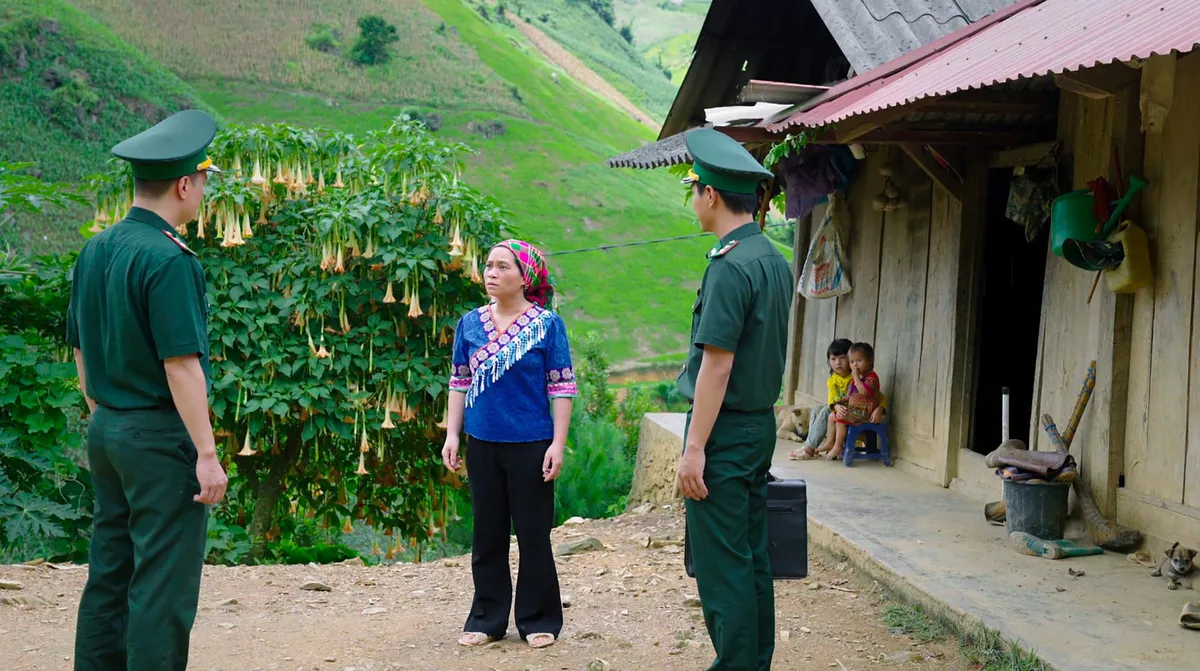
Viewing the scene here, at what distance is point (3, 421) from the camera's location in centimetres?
629

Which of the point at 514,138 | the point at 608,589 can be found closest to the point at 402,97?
the point at 514,138

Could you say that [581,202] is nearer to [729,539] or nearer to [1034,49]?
[1034,49]

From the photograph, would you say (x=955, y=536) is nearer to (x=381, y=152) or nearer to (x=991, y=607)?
(x=991, y=607)

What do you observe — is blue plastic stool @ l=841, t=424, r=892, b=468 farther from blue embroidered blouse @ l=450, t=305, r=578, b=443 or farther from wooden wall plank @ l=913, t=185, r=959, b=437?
blue embroidered blouse @ l=450, t=305, r=578, b=443

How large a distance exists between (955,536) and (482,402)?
9.51ft

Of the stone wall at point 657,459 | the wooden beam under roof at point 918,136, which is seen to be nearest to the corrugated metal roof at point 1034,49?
the wooden beam under roof at point 918,136

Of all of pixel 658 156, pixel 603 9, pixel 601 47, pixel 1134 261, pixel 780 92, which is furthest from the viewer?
pixel 603 9

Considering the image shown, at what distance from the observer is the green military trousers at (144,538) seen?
335 centimetres

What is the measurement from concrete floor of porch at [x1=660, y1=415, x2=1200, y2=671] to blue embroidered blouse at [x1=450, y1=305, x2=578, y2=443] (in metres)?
1.92

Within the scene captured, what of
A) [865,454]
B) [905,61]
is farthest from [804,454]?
[905,61]

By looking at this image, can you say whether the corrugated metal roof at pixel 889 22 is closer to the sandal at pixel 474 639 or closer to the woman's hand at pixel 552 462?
the woman's hand at pixel 552 462

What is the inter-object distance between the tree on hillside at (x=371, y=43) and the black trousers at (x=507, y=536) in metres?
39.1

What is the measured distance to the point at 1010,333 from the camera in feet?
29.0

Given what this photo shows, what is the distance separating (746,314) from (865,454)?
4.86 m
